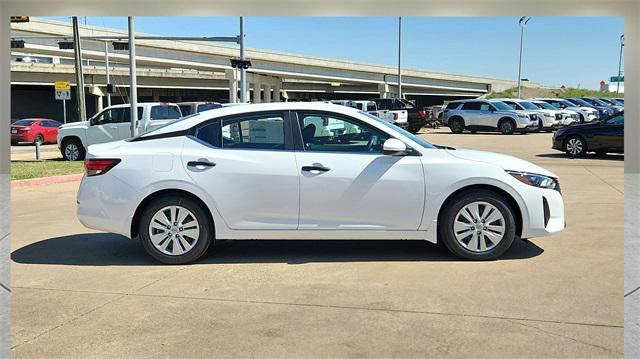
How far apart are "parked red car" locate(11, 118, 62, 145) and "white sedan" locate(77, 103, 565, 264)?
2732 centimetres

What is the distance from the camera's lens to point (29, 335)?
4.25 meters

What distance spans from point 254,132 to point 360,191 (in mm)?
1254

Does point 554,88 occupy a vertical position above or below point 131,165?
above

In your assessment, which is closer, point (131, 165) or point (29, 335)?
point (29, 335)

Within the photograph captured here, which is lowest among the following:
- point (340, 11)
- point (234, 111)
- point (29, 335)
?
point (29, 335)

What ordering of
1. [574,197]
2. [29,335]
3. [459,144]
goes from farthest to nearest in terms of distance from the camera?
[459,144], [574,197], [29,335]

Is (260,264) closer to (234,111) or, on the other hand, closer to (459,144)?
(234,111)

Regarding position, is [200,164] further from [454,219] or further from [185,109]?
[185,109]

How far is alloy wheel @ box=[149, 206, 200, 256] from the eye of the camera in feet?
19.8

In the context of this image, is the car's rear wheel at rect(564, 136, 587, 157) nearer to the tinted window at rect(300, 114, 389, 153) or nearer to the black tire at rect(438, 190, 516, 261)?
the black tire at rect(438, 190, 516, 261)

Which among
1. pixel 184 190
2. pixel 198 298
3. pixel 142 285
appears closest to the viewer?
pixel 198 298

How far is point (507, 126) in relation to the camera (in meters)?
30.9

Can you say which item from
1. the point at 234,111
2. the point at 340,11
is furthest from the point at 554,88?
the point at 234,111

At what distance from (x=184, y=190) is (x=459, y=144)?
1969cm
